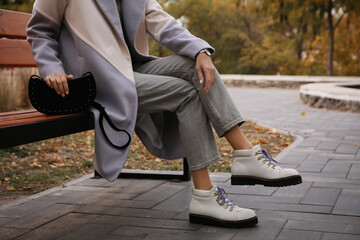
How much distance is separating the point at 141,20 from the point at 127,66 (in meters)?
0.38

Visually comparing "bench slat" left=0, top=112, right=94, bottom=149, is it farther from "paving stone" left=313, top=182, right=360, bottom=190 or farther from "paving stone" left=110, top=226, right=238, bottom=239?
"paving stone" left=313, top=182, right=360, bottom=190

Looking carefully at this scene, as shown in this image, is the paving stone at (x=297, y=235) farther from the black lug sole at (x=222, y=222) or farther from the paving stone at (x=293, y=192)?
the paving stone at (x=293, y=192)

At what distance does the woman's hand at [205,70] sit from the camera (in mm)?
2412

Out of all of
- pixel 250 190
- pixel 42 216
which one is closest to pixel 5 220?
pixel 42 216

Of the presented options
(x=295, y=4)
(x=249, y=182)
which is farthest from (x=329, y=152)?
(x=295, y=4)

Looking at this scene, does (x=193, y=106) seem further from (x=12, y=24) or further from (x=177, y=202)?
(x=12, y=24)

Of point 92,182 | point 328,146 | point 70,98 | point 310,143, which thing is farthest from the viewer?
point 310,143

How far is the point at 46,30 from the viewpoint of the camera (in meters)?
2.62

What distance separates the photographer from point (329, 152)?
4484 mm

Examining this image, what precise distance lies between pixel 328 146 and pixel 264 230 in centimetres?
264

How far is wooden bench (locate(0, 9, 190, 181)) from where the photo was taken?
6.63 feet

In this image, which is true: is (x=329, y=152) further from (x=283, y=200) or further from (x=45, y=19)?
(x=45, y=19)

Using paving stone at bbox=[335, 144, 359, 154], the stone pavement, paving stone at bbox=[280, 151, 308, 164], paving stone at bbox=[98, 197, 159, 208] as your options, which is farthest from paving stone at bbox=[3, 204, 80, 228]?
paving stone at bbox=[335, 144, 359, 154]

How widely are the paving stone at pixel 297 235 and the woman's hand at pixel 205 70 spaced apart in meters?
0.78
